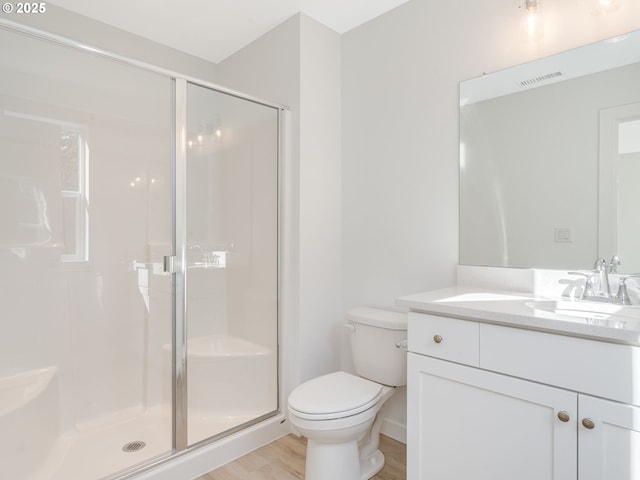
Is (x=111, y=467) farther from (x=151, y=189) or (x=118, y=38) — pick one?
(x=118, y=38)

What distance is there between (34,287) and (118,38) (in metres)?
1.63

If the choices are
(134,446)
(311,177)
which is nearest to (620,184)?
(311,177)

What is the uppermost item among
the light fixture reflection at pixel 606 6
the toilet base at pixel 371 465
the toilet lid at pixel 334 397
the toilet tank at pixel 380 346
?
the light fixture reflection at pixel 606 6

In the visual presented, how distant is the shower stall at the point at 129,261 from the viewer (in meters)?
1.85

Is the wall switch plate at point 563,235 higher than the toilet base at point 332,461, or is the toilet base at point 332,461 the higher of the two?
the wall switch plate at point 563,235

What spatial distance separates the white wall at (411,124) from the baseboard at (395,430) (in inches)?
1.4

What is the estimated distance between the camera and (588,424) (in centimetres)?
102

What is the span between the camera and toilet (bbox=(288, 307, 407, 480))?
155 cm

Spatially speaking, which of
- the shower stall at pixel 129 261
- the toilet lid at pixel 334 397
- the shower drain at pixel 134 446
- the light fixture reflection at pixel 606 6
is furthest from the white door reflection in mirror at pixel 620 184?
the shower drain at pixel 134 446

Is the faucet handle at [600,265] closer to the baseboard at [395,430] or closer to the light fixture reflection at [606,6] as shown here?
the light fixture reflection at [606,6]

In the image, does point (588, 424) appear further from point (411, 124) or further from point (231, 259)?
point (231, 259)

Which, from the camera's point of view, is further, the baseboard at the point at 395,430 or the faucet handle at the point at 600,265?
the baseboard at the point at 395,430

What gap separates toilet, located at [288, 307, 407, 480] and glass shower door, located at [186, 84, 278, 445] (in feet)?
1.79

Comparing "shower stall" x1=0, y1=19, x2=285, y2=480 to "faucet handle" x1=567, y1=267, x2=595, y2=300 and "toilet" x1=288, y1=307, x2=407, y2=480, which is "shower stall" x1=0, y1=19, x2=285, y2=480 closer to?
"toilet" x1=288, y1=307, x2=407, y2=480
